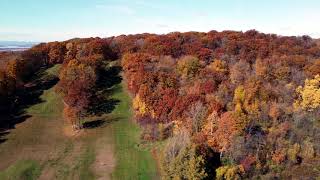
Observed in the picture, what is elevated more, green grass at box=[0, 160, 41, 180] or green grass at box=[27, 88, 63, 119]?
green grass at box=[27, 88, 63, 119]

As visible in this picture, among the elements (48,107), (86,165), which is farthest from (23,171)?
(48,107)

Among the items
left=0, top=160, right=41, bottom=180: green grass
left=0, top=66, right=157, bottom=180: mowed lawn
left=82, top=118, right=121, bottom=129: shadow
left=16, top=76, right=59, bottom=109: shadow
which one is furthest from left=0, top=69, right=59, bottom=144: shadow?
left=82, top=118, right=121, bottom=129: shadow

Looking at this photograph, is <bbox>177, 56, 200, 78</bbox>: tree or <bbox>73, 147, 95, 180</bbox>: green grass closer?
<bbox>73, 147, 95, 180</bbox>: green grass

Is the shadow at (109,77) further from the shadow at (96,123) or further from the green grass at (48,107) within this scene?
the shadow at (96,123)

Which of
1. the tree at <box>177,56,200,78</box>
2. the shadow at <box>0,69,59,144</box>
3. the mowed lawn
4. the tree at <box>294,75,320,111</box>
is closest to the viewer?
the mowed lawn

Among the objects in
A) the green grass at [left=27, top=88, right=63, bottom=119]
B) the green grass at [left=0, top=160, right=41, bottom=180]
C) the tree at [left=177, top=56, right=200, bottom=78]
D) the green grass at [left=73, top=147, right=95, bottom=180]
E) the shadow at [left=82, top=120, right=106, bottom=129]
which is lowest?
the green grass at [left=0, top=160, right=41, bottom=180]

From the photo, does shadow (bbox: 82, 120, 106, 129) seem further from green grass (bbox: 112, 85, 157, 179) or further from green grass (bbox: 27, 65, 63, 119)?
green grass (bbox: 27, 65, 63, 119)

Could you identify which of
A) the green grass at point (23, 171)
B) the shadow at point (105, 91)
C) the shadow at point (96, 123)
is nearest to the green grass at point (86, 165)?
the green grass at point (23, 171)
